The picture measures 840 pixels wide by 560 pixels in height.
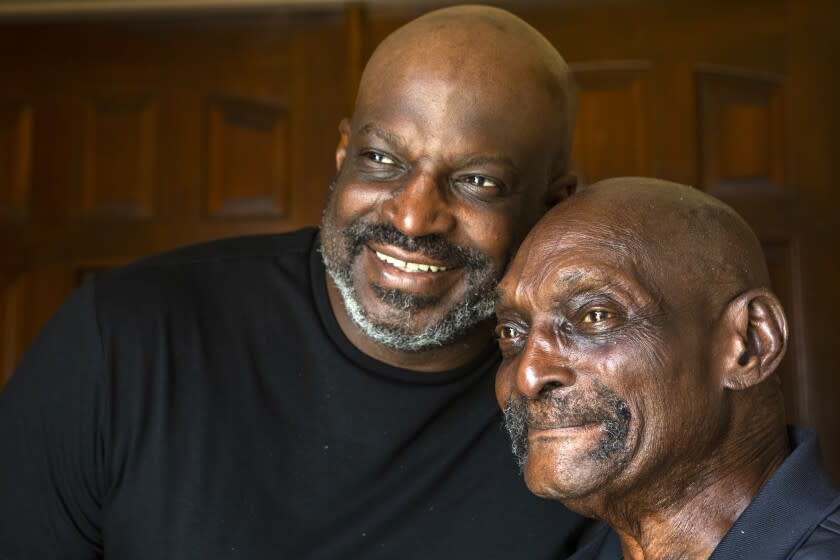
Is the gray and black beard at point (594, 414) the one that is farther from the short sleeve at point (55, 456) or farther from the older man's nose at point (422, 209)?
the short sleeve at point (55, 456)

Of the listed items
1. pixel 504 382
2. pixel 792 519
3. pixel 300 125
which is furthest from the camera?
pixel 300 125

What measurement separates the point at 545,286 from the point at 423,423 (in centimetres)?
57

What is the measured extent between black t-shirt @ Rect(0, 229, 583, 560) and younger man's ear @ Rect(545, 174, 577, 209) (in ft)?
1.24

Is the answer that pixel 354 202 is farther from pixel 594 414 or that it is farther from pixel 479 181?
pixel 594 414

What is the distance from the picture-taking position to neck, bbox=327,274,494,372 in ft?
7.69

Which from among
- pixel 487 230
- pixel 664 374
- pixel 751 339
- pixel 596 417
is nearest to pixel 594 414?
pixel 596 417

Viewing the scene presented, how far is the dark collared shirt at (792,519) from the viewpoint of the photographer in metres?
1.64

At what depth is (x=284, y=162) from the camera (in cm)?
370

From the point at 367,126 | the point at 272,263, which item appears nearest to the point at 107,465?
the point at 272,263

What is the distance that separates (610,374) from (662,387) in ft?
0.25

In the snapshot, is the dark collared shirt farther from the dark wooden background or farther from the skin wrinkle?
the dark wooden background

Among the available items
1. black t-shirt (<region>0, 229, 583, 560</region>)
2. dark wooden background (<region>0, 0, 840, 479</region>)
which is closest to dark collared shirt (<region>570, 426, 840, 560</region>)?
black t-shirt (<region>0, 229, 583, 560</region>)

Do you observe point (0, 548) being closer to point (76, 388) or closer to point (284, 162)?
point (76, 388)

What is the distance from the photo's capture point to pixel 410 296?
223 cm
